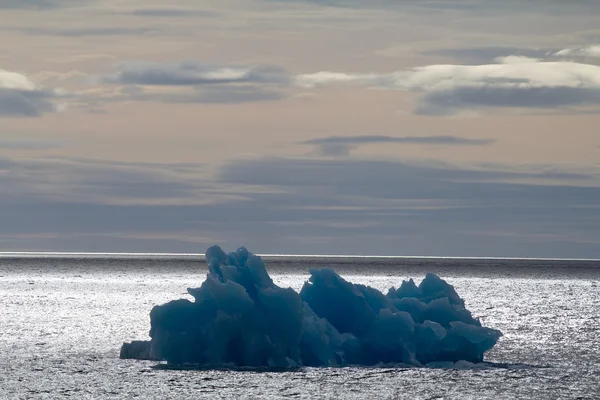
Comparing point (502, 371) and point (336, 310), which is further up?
point (336, 310)

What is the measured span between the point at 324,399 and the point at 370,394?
3.39 ft

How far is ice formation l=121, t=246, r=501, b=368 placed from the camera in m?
19.0

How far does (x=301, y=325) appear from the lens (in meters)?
18.8

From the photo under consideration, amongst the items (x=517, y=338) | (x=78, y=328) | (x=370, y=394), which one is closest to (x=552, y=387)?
(x=370, y=394)

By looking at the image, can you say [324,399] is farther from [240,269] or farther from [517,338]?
[517,338]

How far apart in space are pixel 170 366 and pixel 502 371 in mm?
7123

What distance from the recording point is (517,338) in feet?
99.4

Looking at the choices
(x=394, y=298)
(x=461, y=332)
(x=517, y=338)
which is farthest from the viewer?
(x=517, y=338)

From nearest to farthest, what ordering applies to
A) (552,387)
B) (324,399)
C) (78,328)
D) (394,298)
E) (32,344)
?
(324,399)
(552,387)
(394,298)
(32,344)
(78,328)

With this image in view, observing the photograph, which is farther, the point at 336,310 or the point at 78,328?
the point at 78,328

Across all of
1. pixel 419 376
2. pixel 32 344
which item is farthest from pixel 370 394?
pixel 32 344

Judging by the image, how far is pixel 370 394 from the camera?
17.2m

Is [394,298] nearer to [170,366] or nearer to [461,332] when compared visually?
[461,332]

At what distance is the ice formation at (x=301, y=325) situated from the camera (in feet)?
62.3
